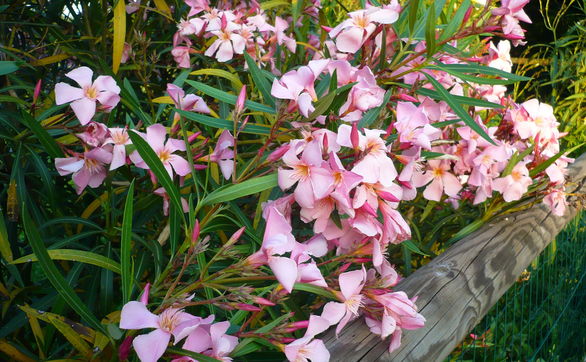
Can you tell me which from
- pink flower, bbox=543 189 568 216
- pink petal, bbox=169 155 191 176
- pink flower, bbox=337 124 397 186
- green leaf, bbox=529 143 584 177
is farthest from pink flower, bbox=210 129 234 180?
pink flower, bbox=543 189 568 216

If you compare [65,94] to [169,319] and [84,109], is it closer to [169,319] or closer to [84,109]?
[84,109]

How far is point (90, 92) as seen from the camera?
3.19ft

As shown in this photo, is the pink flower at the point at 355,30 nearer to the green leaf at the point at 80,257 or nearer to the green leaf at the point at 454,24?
the green leaf at the point at 454,24

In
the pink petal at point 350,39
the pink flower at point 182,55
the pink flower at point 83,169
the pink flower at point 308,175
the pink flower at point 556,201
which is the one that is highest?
the pink petal at point 350,39

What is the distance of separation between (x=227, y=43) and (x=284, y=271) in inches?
30.7

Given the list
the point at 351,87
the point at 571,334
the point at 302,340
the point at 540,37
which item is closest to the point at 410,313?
the point at 302,340

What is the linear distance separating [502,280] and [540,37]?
526cm

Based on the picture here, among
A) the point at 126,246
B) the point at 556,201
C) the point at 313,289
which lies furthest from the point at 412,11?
the point at 556,201

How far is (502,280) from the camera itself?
140 centimetres

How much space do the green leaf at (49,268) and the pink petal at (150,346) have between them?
0.46 ft

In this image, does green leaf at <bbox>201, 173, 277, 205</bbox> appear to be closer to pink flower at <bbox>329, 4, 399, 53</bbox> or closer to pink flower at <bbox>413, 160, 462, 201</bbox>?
pink flower at <bbox>329, 4, 399, 53</bbox>

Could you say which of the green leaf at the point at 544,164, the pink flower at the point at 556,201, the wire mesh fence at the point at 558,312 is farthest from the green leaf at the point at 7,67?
the wire mesh fence at the point at 558,312

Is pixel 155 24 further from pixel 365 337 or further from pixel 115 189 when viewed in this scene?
pixel 365 337

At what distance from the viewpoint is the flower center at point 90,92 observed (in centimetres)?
97
